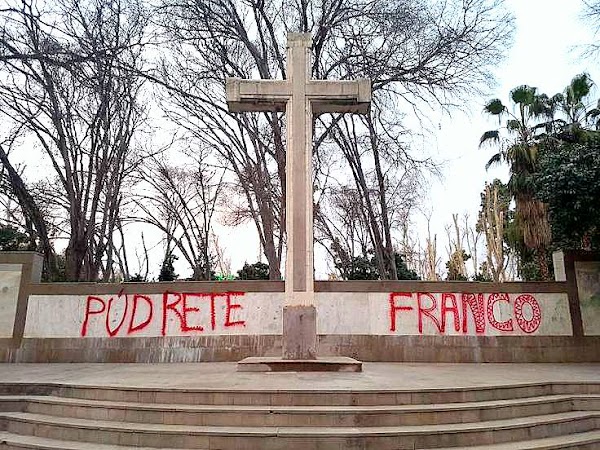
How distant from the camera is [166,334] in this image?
10.9 m

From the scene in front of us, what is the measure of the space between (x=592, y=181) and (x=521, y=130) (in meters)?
9.35

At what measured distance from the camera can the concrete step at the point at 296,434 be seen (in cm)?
493

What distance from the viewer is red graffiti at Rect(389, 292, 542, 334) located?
35.8 feet

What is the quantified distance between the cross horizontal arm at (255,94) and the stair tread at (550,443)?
21.7ft

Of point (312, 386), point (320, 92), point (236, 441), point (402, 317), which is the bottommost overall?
point (236, 441)

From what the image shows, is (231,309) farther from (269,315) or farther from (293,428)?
(293,428)

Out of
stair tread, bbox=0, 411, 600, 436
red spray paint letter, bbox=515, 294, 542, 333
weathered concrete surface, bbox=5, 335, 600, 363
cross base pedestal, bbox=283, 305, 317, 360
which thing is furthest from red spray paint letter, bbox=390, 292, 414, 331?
stair tread, bbox=0, 411, 600, 436

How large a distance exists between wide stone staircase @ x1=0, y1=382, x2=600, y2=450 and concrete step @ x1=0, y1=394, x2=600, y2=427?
11 millimetres

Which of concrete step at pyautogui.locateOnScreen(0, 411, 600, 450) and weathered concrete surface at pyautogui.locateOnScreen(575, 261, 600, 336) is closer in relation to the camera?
concrete step at pyautogui.locateOnScreen(0, 411, 600, 450)

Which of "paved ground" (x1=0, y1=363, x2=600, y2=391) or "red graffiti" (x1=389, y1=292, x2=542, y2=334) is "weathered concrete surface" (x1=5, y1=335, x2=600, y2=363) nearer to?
"red graffiti" (x1=389, y1=292, x2=542, y2=334)

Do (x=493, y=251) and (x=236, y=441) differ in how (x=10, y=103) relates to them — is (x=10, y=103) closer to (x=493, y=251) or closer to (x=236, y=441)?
(x=236, y=441)

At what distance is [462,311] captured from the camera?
10984 mm

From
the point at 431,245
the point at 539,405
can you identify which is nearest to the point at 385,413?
the point at 539,405

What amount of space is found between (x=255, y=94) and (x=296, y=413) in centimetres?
591
